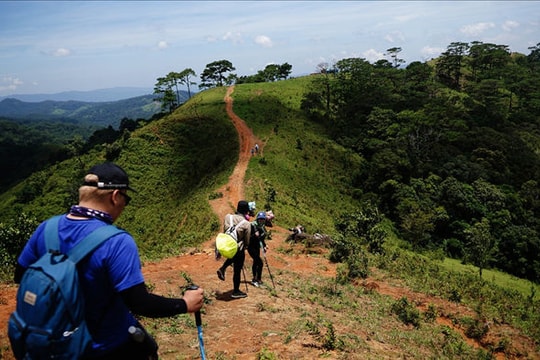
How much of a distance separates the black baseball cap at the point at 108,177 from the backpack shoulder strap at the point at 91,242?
40 centimetres

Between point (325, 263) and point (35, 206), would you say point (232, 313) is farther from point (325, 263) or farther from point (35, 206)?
point (35, 206)

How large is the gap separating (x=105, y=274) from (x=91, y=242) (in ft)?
0.89

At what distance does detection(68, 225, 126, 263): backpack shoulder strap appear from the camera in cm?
254

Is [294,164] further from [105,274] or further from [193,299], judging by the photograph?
[105,274]

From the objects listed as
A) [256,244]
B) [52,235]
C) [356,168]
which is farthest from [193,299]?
[356,168]

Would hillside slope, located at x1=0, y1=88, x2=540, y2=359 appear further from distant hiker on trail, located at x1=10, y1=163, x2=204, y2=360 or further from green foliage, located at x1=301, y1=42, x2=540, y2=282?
green foliage, located at x1=301, y1=42, x2=540, y2=282

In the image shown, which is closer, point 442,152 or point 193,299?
point 193,299

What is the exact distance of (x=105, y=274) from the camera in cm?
265

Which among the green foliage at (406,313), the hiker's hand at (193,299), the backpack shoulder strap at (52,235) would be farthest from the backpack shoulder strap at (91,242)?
the green foliage at (406,313)


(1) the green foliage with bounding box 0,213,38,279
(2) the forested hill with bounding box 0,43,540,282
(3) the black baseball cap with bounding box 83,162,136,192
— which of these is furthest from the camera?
(2) the forested hill with bounding box 0,43,540,282

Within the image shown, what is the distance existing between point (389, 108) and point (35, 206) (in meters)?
55.0

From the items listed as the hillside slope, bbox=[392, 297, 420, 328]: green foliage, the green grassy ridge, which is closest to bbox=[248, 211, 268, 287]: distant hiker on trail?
the hillside slope

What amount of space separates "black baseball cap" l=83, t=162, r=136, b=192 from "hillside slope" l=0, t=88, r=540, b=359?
4487mm

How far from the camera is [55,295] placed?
7.77 feet
